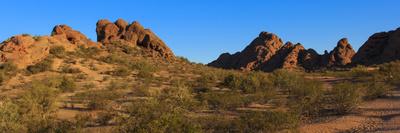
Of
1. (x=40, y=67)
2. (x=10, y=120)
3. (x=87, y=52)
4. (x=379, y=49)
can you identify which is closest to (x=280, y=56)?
(x=379, y=49)

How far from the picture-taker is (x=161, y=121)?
10.3m

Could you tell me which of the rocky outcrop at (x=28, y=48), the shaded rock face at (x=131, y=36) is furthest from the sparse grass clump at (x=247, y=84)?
the shaded rock face at (x=131, y=36)

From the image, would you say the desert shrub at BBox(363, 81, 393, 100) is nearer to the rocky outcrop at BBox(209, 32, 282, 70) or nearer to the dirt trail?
the dirt trail

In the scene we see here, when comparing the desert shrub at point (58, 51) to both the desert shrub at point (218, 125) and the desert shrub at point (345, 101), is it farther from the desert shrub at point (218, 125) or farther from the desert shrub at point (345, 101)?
the desert shrub at point (345, 101)

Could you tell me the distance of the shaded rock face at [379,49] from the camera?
5384 cm

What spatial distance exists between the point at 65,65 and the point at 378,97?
76.8ft

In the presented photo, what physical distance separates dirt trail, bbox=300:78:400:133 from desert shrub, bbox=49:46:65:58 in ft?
85.6

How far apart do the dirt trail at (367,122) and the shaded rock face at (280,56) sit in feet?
145

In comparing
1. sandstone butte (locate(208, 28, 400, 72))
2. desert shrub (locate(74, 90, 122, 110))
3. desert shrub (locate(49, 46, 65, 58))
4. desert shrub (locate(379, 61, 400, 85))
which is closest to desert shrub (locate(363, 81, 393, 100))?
desert shrub (locate(379, 61, 400, 85))

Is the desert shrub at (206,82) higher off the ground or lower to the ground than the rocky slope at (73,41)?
lower

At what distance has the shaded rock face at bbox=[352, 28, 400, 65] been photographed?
53.8 metres

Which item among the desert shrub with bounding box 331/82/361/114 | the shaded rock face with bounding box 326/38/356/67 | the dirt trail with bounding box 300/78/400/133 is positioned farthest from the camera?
the shaded rock face with bounding box 326/38/356/67

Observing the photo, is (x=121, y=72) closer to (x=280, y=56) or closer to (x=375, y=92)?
(x=375, y=92)

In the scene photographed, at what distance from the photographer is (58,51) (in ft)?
119
